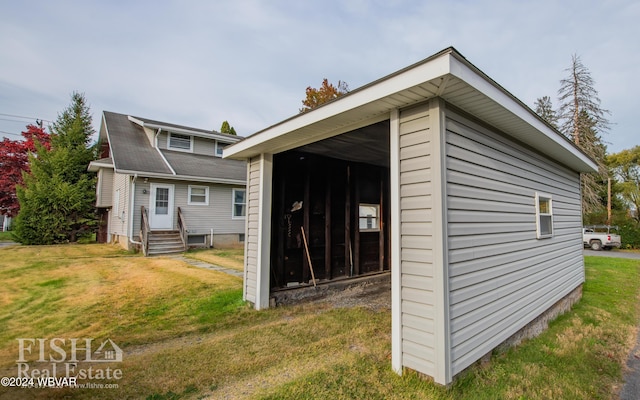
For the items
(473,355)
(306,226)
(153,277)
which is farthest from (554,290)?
(153,277)

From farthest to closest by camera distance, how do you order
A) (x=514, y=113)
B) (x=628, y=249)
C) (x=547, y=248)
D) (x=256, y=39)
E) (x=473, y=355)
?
(x=628, y=249) < (x=256, y=39) < (x=547, y=248) < (x=514, y=113) < (x=473, y=355)

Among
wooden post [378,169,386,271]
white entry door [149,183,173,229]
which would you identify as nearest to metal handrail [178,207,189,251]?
white entry door [149,183,173,229]

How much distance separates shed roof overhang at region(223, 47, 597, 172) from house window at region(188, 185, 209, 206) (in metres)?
8.24

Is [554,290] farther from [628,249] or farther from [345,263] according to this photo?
[628,249]

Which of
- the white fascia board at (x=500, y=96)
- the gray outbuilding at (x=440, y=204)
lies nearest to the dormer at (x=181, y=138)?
the gray outbuilding at (x=440, y=204)

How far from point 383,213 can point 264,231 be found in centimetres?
353

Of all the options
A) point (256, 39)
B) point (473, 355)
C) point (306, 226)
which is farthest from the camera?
point (256, 39)

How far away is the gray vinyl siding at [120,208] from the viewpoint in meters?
11.0

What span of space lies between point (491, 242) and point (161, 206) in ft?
36.3

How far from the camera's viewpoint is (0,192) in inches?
668

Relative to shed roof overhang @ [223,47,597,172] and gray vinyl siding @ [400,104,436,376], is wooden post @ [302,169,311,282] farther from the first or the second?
gray vinyl siding @ [400,104,436,376]

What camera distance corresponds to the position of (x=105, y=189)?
12938mm

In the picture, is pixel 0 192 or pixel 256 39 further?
pixel 0 192
